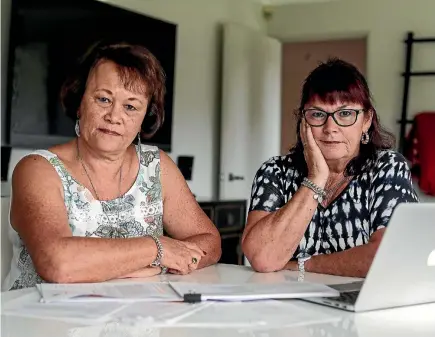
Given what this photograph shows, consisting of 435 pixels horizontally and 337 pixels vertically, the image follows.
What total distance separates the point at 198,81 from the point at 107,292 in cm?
391

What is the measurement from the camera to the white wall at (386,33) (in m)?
5.38

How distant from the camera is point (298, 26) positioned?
592cm

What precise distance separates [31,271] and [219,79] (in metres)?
3.80

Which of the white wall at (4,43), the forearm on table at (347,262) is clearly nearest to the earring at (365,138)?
the forearm on table at (347,262)

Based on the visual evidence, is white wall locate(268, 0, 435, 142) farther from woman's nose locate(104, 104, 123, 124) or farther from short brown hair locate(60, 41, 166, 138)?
woman's nose locate(104, 104, 123, 124)

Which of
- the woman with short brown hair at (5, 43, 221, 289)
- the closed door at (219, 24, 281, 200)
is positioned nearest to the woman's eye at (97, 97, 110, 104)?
the woman with short brown hair at (5, 43, 221, 289)

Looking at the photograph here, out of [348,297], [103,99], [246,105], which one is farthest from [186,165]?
[348,297]

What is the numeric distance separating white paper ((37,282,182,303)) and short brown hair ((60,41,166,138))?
641mm

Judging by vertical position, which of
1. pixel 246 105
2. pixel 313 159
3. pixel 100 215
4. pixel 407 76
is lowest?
pixel 100 215

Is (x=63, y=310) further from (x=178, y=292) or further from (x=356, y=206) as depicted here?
(x=356, y=206)

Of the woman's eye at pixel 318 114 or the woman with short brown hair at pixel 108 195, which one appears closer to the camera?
the woman with short brown hair at pixel 108 195

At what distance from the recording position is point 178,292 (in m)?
1.29

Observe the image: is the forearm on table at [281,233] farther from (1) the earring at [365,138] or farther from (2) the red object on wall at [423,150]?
(2) the red object on wall at [423,150]

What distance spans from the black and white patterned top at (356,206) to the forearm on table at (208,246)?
0.53ft
